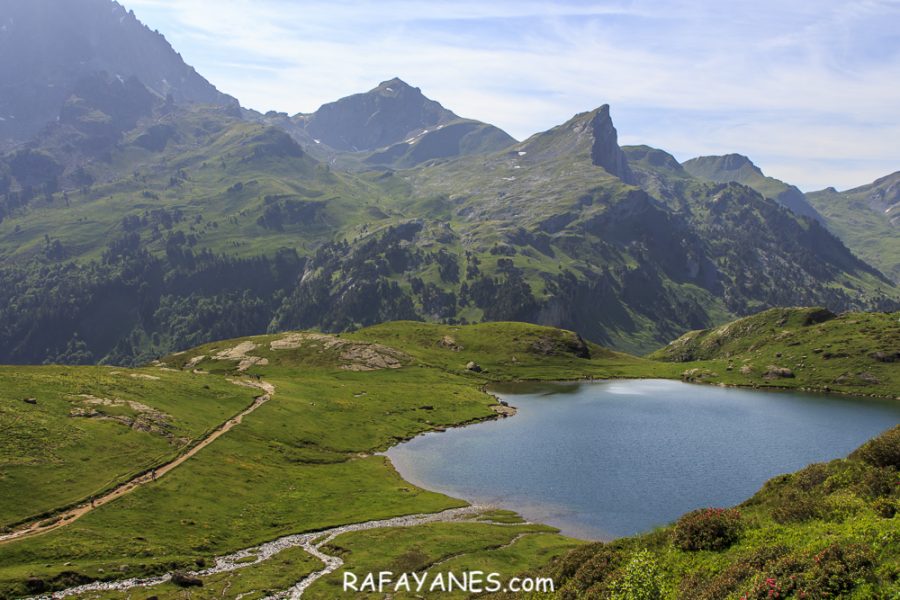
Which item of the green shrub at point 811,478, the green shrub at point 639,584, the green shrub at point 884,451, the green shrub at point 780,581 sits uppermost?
the green shrub at point 884,451

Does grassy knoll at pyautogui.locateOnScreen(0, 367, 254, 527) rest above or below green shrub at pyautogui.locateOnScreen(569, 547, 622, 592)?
below

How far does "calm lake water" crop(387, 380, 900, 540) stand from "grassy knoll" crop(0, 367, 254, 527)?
4240cm

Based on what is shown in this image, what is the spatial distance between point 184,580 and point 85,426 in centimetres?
4487

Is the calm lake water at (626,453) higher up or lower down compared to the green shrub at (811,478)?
lower down

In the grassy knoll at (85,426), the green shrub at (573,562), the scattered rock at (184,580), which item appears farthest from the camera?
the grassy knoll at (85,426)

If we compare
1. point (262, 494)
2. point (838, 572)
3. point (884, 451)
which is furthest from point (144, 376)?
point (838, 572)

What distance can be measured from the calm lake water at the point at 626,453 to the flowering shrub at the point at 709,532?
1831 inches

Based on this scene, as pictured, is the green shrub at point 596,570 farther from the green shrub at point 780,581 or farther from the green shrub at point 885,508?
the green shrub at point 885,508

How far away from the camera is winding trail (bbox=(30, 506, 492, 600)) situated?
172 feet

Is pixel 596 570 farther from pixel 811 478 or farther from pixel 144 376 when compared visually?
pixel 144 376

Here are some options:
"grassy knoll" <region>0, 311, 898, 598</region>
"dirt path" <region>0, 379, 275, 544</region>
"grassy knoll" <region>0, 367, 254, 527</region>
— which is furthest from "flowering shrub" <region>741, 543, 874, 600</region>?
"grassy knoll" <region>0, 367, 254, 527</region>

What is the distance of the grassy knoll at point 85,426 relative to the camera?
225ft

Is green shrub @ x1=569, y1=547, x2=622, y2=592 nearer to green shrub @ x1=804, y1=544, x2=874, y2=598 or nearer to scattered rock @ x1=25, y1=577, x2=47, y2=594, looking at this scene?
green shrub @ x1=804, y1=544, x2=874, y2=598

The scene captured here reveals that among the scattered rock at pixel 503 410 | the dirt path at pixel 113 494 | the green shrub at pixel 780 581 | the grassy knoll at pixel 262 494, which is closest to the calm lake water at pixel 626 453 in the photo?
the scattered rock at pixel 503 410
